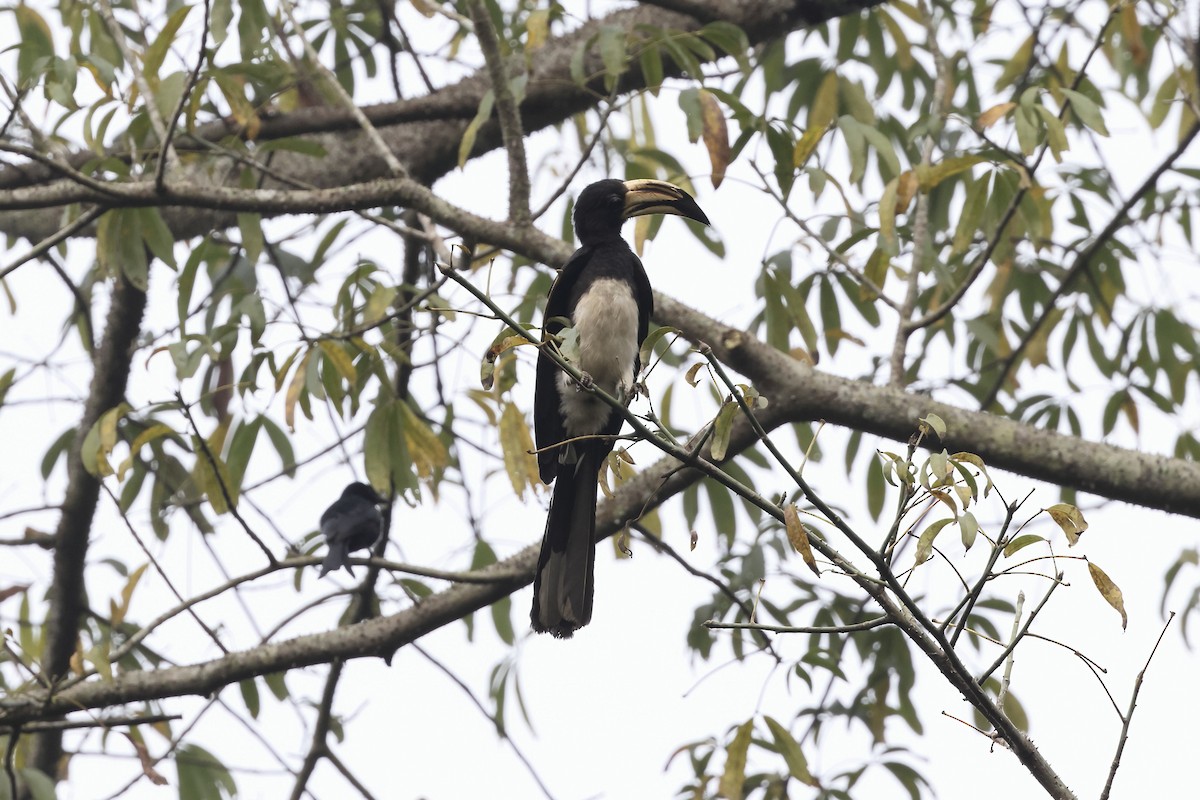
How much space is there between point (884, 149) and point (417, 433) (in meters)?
1.36

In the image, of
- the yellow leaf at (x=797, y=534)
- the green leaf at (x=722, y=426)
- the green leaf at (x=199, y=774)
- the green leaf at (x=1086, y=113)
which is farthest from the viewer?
the green leaf at (x=199, y=774)

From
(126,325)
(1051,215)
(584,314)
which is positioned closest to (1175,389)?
(1051,215)

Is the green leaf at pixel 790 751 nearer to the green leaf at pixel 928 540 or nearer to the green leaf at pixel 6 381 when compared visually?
the green leaf at pixel 928 540

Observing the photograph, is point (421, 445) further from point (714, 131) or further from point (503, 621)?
point (714, 131)

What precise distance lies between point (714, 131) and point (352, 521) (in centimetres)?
185

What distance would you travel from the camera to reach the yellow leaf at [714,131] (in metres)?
3.06

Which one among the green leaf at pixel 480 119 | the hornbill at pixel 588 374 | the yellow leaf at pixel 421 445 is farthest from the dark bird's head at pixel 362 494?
the green leaf at pixel 480 119

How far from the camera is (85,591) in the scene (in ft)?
13.6

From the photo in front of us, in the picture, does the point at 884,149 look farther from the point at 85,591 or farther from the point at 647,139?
the point at 85,591

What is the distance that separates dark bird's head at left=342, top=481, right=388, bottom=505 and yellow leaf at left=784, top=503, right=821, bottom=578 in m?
2.81

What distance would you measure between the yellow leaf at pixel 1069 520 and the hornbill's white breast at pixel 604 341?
1.42 meters

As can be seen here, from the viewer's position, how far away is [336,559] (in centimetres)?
336

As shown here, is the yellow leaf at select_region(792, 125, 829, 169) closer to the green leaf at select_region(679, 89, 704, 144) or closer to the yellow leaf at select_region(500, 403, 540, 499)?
the green leaf at select_region(679, 89, 704, 144)

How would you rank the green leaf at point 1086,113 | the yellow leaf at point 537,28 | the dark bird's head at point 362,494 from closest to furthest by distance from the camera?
the green leaf at point 1086,113, the yellow leaf at point 537,28, the dark bird's head at point 362,494
